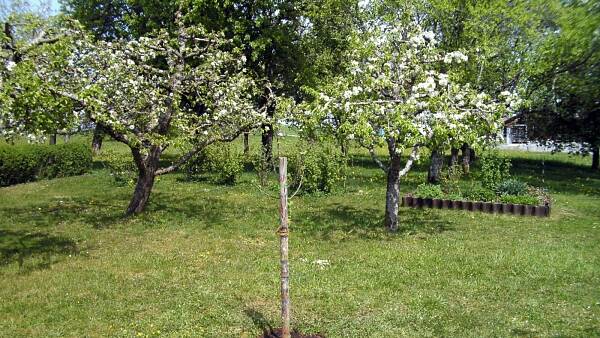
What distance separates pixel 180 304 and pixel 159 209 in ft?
26.3

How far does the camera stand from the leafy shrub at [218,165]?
21.0 metres

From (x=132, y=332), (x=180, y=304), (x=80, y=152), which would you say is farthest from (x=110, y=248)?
(x=80, y=152)

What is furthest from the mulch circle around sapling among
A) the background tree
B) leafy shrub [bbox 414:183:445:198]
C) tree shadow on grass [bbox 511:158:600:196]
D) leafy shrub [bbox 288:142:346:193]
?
tree shadow on grass [bbox 511:158:600:196]

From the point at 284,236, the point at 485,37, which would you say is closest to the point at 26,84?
the point at 284,236

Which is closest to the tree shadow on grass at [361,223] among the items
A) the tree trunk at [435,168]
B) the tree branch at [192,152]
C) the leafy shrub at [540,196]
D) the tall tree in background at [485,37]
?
the tree branch at [192,152]

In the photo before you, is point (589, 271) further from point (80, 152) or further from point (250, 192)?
point (80, 152)

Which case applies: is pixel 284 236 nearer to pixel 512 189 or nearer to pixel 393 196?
pixel 393 196

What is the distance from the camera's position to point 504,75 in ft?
68.3

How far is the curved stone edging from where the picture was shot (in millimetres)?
14672

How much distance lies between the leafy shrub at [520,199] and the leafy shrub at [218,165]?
1049 cm

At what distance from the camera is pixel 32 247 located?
11094mm

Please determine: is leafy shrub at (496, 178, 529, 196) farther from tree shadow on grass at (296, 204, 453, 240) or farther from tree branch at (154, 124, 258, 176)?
tree branch at (154, 124, 258, 176)

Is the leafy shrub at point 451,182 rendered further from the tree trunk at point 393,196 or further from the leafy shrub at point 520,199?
the tree trunk at point 393,196

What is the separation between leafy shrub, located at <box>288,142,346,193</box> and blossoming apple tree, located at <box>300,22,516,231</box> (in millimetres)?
5776
